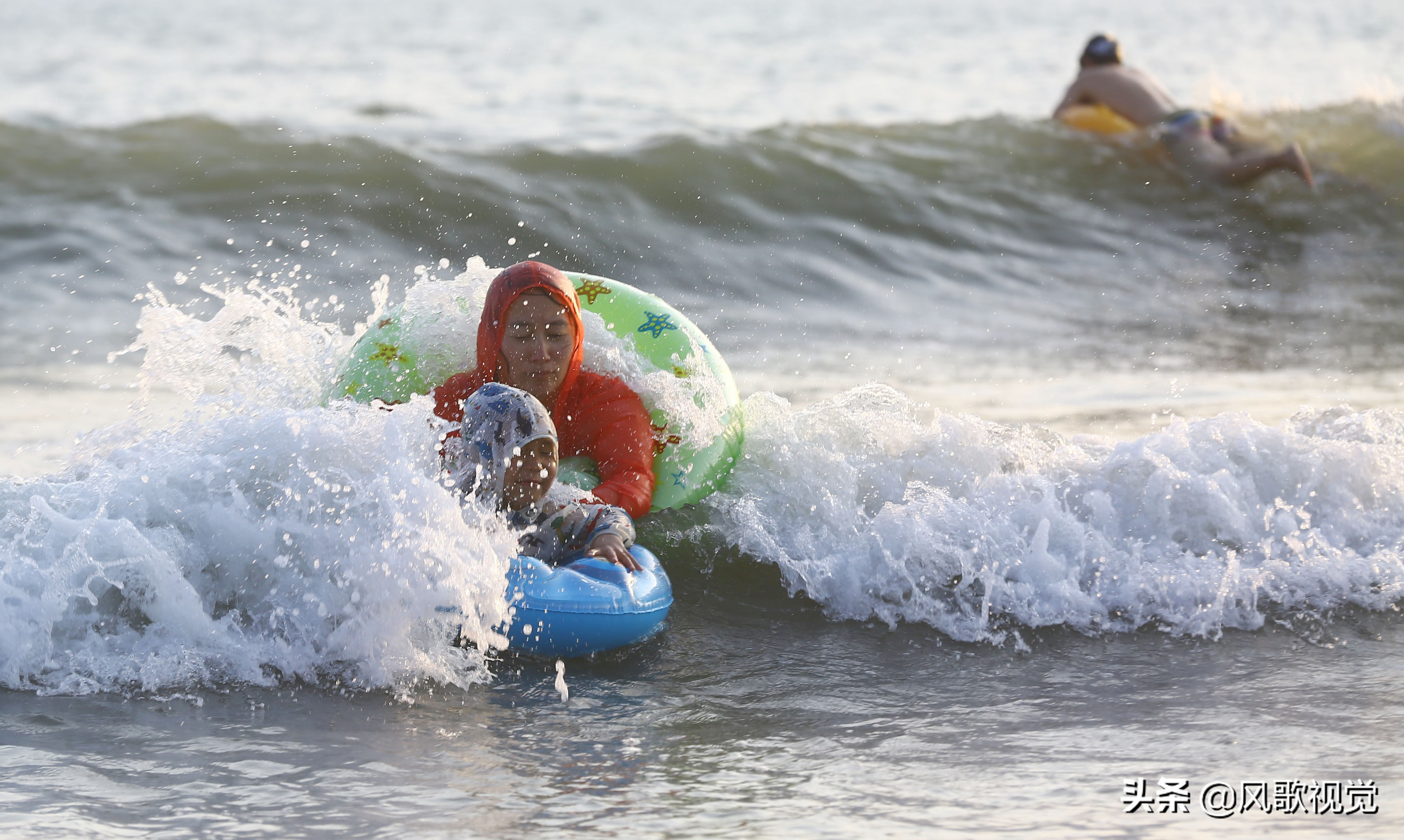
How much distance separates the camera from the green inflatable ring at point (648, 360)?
196 inches

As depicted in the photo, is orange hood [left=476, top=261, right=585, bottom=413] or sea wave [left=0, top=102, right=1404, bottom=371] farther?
sea wave [left=0, top=102, right=1404, bottom=371]

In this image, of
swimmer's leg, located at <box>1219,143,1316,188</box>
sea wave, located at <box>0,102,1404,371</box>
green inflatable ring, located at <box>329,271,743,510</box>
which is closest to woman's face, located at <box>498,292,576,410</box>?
green inflatable ring, located at <box>329,271,743,510</box>

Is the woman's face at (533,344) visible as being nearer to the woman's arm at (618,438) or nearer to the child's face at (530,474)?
the woman's arm at (618,438)

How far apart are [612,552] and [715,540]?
0.89m

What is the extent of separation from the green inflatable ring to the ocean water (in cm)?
14

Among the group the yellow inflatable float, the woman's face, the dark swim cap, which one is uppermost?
the dark swim cap

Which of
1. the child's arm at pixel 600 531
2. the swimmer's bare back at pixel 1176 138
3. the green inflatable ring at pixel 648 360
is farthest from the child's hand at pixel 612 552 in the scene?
the swimmer's bare back at pixel 1176 138

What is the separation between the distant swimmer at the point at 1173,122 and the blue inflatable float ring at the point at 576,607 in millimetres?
10474

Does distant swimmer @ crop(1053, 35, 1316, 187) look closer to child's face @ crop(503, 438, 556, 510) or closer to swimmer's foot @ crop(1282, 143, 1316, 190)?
swimmer's foot @ crop(1282, 143, 1316, 190)

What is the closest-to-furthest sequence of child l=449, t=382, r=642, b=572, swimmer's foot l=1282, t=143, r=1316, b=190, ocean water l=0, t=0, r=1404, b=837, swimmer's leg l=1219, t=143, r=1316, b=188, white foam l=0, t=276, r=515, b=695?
1. ocean water l=0, t=0, r=1404, b=837
2. white foam l=0, t=276, r=515, b=695
3. child l=449, t=382, r=642, b=572
4. swimmer's foot l=1282, t=143, r=1316, b=190
5. swimmer's leg l=1219, t=143, r=1316, b=188

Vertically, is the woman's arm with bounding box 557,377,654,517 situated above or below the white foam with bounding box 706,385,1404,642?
above

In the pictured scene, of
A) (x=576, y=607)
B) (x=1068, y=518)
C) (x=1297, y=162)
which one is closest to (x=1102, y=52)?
(x=1297, y=162)

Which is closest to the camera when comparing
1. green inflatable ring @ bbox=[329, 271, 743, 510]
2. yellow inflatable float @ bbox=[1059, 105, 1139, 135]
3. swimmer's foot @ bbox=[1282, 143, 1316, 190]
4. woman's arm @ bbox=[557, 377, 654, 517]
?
woman's arm @ bbox=[557, 377, 654, 517]

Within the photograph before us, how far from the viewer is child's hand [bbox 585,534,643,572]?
4215mm
